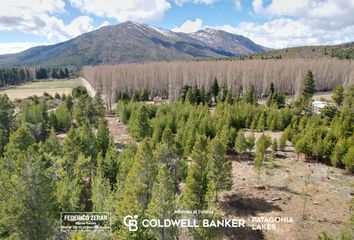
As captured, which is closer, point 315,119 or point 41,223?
point 41,223

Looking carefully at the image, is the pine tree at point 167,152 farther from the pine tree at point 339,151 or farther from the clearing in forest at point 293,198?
the pine tree at point 339,151

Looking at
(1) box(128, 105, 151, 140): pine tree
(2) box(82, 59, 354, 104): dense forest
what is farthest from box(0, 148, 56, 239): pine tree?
(2) box(82, 59, 354, 104): dense forest

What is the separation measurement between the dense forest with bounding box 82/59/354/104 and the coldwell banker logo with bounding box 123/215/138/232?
296 ft

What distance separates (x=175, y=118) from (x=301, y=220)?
135 feet

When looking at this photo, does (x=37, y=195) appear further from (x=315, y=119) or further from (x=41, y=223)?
(x=315, y=119)

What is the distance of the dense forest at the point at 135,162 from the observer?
20.7 metres

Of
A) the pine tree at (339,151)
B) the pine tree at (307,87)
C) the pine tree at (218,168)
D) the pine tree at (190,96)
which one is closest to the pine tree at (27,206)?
the pine tree at (218,168)

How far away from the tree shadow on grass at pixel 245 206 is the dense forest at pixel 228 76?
77.3 metres

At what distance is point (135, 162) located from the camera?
30016 millimetres

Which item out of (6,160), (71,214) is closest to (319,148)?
(71,214)

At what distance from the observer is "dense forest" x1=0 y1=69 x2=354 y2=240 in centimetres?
2072

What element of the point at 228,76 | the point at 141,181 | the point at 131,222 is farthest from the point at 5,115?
the point at 228,76

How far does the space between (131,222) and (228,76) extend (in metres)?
103

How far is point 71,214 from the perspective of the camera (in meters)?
27.1
